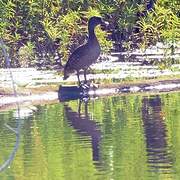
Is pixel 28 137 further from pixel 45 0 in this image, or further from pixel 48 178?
Result: pixel 45 0

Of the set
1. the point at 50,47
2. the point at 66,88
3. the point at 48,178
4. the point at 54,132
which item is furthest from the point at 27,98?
the point at 48,178

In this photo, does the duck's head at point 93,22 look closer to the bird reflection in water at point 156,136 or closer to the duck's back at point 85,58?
the duck's back at point 85,58

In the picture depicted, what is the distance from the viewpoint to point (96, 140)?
10.9 meters

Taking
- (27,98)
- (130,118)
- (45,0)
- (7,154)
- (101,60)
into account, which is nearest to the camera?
(7,154)

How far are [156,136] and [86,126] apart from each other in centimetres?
140

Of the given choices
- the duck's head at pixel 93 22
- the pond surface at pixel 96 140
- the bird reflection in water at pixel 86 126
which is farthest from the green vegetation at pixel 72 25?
the bird reflection in water at pixel 86 126

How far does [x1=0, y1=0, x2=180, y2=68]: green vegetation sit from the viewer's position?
19844mm

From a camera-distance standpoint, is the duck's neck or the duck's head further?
the duck's head

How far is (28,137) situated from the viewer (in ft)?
37.0

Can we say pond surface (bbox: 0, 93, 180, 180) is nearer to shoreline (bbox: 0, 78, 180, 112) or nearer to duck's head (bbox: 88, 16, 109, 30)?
shoreline (bbox: 0, 78, 180, 112)

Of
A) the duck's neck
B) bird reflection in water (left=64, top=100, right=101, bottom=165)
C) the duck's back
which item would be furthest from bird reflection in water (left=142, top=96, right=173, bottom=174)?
the duck's neck

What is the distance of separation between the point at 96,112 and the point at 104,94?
230 centimetres

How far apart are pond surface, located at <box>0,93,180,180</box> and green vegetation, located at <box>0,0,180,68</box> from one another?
486 centimetres

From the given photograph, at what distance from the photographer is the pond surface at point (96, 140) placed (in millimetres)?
8805
